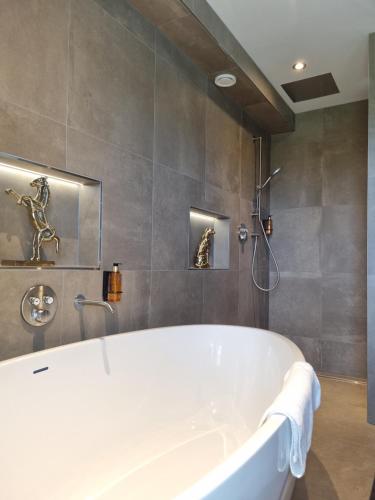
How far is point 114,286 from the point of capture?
1690 mm

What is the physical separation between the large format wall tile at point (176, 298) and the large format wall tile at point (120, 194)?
0.18 m

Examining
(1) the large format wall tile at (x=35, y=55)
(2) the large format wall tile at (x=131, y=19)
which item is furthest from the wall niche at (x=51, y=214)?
(2) the large format wall tile at (x=131, y=19)

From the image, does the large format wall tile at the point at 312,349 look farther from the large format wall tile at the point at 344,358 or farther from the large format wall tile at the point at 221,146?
the large format wall tile at the point at 221,146

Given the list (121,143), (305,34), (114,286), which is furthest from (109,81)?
(305,34)

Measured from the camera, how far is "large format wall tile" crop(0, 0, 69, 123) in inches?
53.0

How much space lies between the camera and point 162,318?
6.95 feet

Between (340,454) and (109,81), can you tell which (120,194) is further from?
(340,454)

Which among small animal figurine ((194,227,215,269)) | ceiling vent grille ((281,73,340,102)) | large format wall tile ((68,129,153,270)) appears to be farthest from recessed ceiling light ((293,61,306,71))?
large format wall tile ((68,129,153,270))

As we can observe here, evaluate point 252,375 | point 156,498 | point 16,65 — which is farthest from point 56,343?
point 16,65

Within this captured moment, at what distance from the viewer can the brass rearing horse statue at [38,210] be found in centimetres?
150

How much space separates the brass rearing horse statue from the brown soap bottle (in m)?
0.32

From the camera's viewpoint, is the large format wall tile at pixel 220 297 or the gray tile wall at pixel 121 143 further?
the large format wall tile at pixel 220 297

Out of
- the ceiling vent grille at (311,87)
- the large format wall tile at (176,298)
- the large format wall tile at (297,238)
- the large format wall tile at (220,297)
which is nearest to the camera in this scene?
the large format wall tile at (176,298)

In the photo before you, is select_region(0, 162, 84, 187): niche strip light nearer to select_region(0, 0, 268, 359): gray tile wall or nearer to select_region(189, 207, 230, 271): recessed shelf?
select_region(0, 0, 268, 359): gray tile wall
